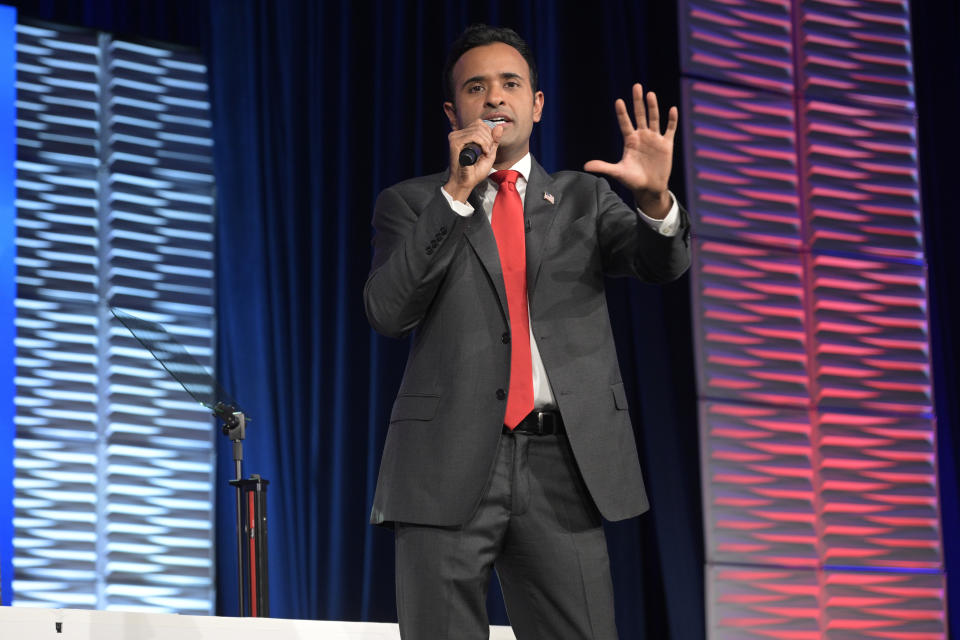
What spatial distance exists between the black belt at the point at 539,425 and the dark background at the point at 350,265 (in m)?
2.19

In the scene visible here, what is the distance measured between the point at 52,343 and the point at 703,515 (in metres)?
2.20

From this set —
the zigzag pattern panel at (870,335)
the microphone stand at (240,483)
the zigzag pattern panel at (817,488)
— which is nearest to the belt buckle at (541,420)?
the microphone stand at (240,483)

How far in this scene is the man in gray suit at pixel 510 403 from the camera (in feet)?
5.56

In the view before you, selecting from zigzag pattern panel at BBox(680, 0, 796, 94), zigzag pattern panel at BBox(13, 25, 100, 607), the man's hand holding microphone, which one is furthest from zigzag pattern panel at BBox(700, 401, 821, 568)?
the man's hand holding microphone

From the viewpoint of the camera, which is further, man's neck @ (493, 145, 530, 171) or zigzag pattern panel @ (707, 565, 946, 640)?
zigzag pattern panel @ (707, 565, 946, 640)

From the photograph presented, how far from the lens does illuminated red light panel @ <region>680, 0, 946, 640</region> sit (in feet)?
13.6

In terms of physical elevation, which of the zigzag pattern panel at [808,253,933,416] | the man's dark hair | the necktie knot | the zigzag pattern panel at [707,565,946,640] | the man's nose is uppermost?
the man's dark hair

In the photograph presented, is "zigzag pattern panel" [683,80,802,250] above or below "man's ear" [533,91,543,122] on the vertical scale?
above

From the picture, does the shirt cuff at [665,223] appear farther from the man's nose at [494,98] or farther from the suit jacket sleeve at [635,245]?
the man's nose at [494,98]

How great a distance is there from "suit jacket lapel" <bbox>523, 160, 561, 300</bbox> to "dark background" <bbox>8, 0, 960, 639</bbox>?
209cm

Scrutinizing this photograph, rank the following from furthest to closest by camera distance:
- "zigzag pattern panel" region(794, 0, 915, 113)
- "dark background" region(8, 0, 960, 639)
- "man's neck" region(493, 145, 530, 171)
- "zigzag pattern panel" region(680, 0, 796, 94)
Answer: "zigzag pattern panel" region(794, 0, 915, 113)
"zigzag pattern panel" region(680, 0, 796, 94)
"dark background" region(8, 0, 960, 639)
"man's neck" region(493, 145, 530, 171)

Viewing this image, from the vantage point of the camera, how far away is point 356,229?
13.3 ft

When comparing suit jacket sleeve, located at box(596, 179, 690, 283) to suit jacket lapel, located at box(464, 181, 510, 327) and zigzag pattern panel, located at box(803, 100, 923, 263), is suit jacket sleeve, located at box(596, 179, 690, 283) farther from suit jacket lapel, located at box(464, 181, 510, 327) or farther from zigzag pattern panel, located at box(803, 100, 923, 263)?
zigzag pattern panel, located at box(803, 100, 923, 263)

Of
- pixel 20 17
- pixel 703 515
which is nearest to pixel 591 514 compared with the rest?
pixel 703 515
